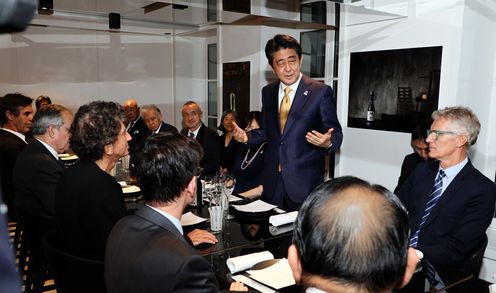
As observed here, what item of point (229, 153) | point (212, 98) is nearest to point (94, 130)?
point (229, 153)

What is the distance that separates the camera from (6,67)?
226 inches

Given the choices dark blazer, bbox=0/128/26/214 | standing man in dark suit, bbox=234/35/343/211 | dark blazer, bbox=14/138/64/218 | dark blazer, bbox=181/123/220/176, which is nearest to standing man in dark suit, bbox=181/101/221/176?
dark blazer, bbox=181/123/220/176

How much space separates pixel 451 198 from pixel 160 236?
5.50ft

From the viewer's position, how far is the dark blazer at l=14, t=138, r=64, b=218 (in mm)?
2420

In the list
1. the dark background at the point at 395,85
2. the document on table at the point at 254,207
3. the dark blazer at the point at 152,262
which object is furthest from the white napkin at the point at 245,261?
the dark background at the point at 395,85

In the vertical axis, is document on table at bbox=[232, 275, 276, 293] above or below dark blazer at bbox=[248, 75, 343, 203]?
below

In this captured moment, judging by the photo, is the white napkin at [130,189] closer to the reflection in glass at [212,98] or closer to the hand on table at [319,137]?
the hand on table at [319,137]

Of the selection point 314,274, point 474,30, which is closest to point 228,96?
point 474,30

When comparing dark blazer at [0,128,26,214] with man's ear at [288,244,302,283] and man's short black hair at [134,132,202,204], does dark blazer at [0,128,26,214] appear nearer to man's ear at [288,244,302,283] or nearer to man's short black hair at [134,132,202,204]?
man's short black hair at [134,132,202,204]

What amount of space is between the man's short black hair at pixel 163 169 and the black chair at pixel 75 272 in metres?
0.44

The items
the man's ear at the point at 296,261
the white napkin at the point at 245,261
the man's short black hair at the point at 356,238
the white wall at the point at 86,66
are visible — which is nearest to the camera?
the man's short black hair at the point at 356,238

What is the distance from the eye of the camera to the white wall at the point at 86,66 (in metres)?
5.81

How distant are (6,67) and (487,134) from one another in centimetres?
598

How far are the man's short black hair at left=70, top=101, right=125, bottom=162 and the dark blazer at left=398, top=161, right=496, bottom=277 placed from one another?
166 cm
